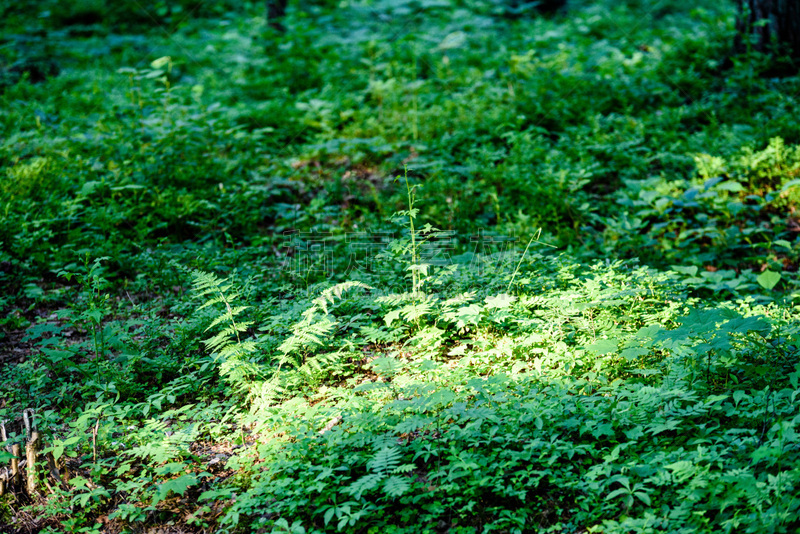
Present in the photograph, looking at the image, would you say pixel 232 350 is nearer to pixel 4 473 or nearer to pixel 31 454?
pixel 31 454

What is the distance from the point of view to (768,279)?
14.7 feet

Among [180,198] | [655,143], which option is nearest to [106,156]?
[180,198]

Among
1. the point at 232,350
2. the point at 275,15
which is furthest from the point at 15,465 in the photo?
the point at 275,15

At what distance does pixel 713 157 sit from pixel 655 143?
2.72 feet

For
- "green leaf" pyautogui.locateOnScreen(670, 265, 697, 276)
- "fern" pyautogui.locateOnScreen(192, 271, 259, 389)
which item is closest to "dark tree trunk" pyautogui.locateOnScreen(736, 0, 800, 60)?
"green leaf" pyautogui.locateOnScreen(670, 265, 697, 276)

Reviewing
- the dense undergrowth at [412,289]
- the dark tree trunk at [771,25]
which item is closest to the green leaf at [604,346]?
the dense undergrowth at [412,289]

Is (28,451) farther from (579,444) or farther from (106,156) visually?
(106,156)

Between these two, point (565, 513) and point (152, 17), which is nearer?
point (565, 513)

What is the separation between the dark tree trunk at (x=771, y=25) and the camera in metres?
7.64

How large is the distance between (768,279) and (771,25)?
5153 mm

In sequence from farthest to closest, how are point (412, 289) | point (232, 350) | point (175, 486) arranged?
1. point (412, 289)
2. point (232, 350)
3. point (175, 486)

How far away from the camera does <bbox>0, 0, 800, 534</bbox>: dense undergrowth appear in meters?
2.90

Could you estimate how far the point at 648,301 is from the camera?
13.6 feet

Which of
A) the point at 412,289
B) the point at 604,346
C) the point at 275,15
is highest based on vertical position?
the point at 275,15
